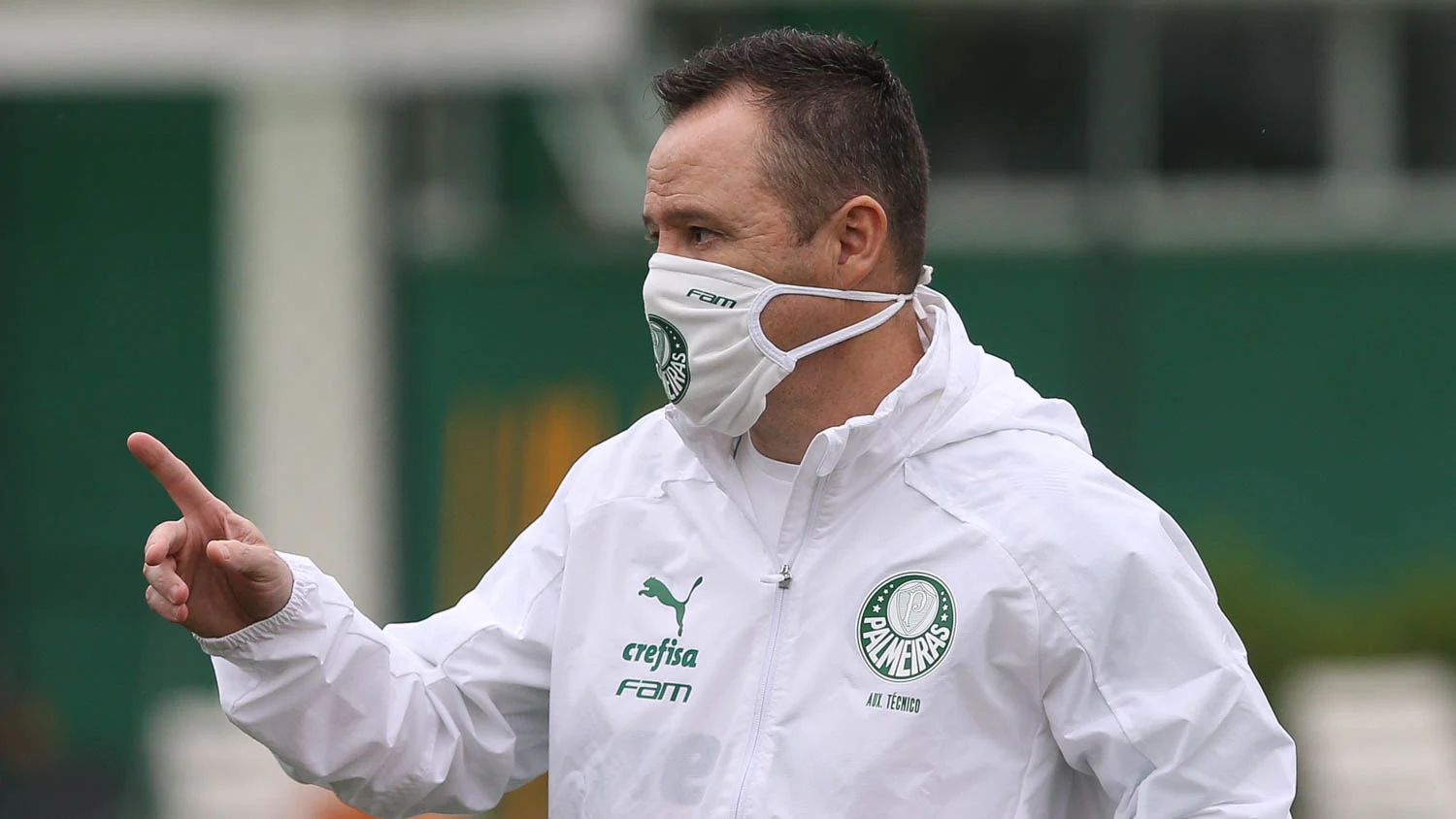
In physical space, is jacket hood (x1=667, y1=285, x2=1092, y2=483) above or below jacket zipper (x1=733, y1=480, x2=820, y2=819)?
above

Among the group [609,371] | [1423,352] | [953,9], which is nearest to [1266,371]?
[1423,352]

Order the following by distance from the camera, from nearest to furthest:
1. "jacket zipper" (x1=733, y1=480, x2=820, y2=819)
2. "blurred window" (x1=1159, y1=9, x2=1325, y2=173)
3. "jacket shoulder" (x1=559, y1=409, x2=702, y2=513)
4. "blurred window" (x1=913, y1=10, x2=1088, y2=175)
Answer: "jacket zipper" (x1=733, y1=480, x2=820, y2=819)
"jacket shoulder" (x1=559, y1=409, x2=702, y2=513)
"blurred window" (x1=913, y1=10, x2=1088, y2=175)
"blurred window" (x1=1159, y1=9, x2=1325, y2=173)

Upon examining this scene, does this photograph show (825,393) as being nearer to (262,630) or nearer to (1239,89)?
(262,630)

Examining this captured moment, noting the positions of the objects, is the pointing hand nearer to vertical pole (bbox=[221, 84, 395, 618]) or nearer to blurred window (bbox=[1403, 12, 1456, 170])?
vertical pole (bbox=[221, 84, 395, 618])

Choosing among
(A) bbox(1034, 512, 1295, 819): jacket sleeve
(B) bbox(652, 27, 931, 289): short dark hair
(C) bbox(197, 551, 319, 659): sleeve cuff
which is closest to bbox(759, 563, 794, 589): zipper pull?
(A) bbox(1034, 512, 1295, 819): jacket sleeve

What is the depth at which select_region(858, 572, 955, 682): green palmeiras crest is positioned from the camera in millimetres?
2631

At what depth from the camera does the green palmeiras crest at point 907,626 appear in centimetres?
263

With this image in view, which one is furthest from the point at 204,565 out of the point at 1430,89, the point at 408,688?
the point at 1430,89

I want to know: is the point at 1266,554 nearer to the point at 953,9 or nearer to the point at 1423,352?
the point at 1423,352

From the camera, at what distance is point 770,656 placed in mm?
2707

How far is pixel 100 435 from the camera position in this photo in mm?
10266

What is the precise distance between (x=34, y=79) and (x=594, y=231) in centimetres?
293

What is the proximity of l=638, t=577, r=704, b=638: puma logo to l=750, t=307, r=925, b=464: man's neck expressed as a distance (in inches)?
9.0

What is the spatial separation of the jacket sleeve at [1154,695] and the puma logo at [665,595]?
19.2 inches
